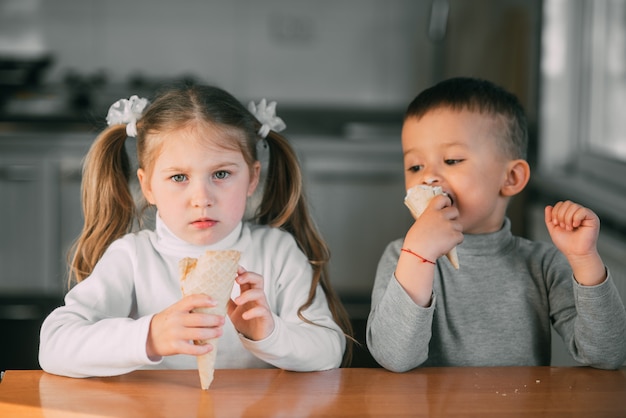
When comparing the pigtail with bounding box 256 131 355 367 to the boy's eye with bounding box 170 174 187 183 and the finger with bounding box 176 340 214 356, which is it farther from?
the finger with bounding box 176 340 214 356

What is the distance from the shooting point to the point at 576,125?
3492mm

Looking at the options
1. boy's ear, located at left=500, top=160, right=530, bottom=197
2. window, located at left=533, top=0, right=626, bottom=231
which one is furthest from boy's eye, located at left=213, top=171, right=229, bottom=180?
window, located at left=533, top=0, right=626, bottom=231

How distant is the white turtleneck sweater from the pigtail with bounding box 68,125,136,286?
0.22 ft

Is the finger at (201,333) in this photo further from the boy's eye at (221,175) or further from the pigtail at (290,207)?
the pigtail at (290,207)

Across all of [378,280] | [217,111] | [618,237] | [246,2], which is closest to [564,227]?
[378,280]

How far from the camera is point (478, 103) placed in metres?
1.47

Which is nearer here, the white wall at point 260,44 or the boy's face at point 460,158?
the boy's face at point 460,158

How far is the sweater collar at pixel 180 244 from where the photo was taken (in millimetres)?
1439

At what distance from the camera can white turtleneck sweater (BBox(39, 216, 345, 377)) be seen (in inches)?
46.0

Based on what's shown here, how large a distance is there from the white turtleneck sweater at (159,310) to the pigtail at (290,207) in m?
0.04

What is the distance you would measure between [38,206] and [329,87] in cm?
161

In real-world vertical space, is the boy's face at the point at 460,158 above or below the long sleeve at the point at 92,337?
above

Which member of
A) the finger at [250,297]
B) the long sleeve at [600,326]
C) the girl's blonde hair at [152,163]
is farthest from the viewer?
the girl's blonde hair at [152,163]

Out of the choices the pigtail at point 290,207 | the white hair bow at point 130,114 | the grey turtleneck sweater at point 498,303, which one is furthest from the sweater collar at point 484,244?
the white hair bow at point 130,114
